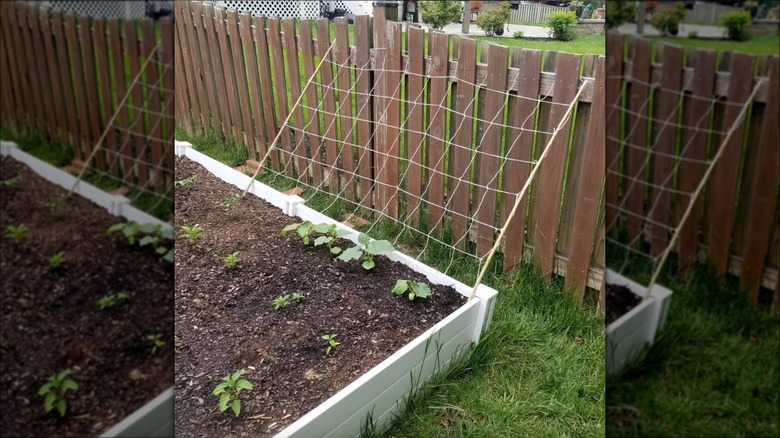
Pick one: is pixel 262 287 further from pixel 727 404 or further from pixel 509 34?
pixel 727 404

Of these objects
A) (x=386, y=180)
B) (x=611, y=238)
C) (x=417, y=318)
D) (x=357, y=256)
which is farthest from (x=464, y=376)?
(x=611, y=238)

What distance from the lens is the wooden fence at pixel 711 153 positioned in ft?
0.68

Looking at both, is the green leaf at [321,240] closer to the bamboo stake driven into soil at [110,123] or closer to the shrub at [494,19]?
the shrub at [494,19]

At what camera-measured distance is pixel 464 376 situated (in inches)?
59.8

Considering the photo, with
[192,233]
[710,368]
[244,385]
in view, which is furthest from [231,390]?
[710,368]

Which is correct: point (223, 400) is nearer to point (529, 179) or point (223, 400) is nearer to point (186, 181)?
point (186, 181)

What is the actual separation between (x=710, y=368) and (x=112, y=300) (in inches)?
10.9

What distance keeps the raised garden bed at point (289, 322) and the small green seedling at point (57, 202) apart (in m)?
0.70

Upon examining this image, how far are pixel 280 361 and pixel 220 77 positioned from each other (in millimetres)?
701

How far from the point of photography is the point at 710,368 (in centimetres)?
25

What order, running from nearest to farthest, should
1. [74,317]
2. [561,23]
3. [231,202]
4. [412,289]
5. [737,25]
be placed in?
[737,25], [74,317], [561,23], [231,202], [412,289]

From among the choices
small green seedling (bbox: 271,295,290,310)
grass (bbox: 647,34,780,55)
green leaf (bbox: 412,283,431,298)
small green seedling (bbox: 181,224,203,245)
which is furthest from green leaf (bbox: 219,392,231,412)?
grass (bbox: 647,34,780,55)

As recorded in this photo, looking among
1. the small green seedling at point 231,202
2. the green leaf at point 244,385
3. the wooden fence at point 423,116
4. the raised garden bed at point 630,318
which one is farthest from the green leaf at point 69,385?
the green leaf at point 244,385

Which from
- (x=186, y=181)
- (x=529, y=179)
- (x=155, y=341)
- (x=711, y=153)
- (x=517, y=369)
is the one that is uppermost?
(x=711, y=153)
